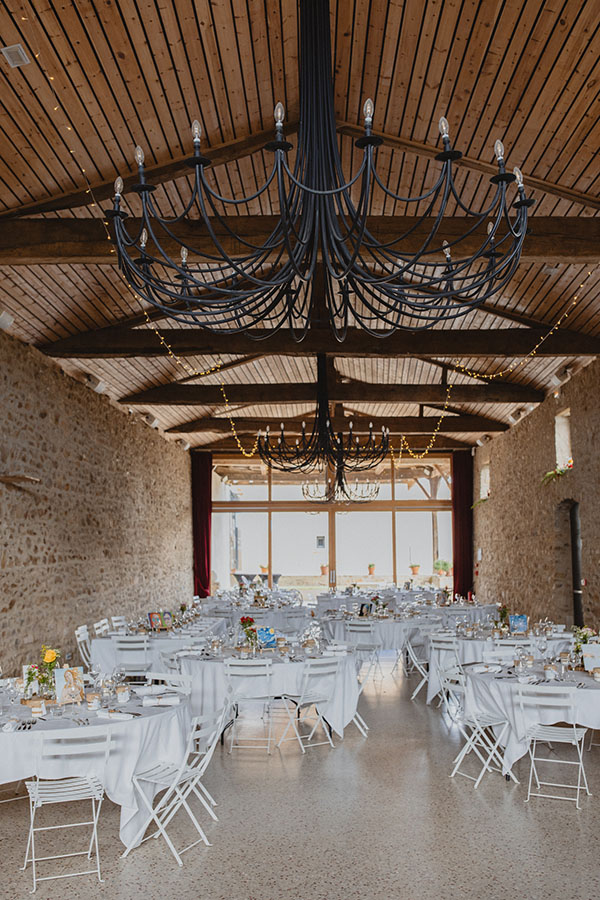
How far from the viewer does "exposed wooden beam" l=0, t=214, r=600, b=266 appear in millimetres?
5453

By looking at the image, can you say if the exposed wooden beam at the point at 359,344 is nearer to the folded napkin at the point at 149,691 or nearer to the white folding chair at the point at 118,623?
the white folding chair at the point at 118,623

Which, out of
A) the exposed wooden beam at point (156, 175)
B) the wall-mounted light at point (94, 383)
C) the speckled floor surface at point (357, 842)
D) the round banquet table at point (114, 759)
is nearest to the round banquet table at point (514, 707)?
the speckled floor surface at point (357, 842)

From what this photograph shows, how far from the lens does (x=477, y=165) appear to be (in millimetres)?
5902

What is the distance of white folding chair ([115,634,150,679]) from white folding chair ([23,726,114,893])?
353 cm

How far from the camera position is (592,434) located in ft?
29.5

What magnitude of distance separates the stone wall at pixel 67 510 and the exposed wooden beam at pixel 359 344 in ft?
2.47

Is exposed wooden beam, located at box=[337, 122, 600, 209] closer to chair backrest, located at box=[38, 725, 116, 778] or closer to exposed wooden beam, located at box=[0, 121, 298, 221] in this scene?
exposed wooden beam, located at box=[0, 121, 298, 221]

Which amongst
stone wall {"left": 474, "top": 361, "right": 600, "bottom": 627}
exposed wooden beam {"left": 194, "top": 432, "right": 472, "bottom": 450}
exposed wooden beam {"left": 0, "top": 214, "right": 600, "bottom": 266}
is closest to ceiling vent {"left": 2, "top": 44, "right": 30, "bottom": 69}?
exposed wooden beam {"left": 0, "top": 214, "right": 600, "bottom": 266}

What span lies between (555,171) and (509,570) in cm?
867

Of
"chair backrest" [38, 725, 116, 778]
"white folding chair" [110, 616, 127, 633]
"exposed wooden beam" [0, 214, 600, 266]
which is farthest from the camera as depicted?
"white folding chair" [110, 616, 127, 633]

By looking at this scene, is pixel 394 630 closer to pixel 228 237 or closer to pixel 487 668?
pixel 487 668

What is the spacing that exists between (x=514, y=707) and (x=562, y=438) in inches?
244

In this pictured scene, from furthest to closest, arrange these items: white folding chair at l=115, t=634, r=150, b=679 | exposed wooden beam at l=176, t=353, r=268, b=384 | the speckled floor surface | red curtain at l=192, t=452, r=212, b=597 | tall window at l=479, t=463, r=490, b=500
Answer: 1. red curtain at l=192, t=452, r=212, b=597
2. tall window at l=479, t=463, r=490, b=500
3. exposed wooden beam at l=176, t=353, r=268, b=384
4. white folding chair at l=115, t=634, r=150, b=679
5. the speckled floor surface

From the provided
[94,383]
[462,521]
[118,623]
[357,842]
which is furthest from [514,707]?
[462,521]
